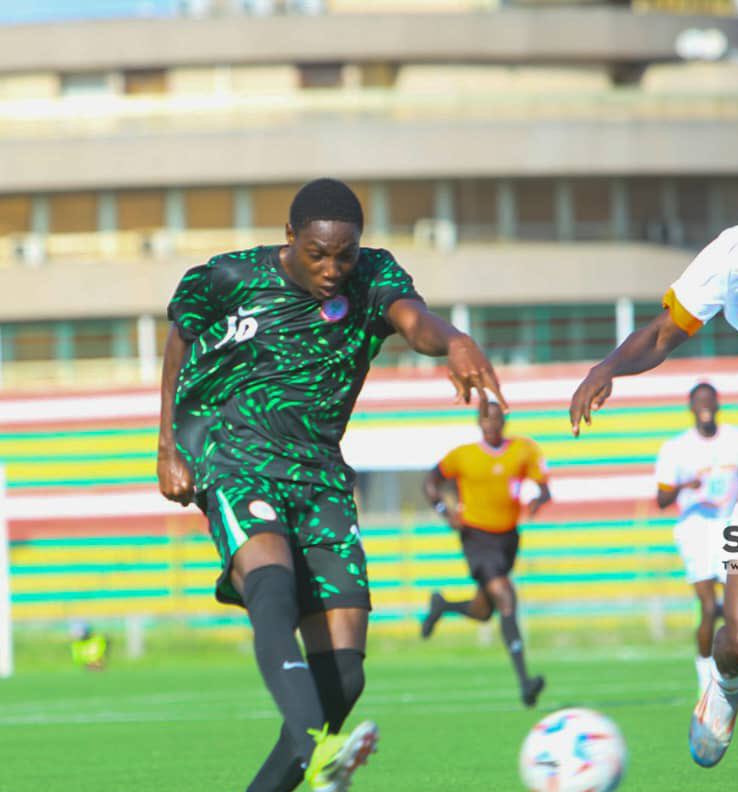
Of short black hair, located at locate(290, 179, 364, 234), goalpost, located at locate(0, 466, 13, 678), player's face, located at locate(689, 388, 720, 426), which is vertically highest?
short black hair, located at locate(290, 179, 364, 234)

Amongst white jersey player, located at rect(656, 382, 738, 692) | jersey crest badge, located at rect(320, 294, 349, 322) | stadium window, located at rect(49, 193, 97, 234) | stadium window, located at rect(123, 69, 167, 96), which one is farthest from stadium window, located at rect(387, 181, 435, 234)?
jersey crest badge, located at rect(320, 294, 349, 322)

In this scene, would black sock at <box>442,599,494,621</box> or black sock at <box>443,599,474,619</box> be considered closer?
black sock at <box>442,599,494,621</box>

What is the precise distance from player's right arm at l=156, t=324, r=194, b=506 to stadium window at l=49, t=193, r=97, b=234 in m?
49.0

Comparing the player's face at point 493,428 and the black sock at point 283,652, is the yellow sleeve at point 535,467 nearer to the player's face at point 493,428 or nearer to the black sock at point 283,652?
the player's face at point 493,428

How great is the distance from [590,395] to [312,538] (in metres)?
1.05

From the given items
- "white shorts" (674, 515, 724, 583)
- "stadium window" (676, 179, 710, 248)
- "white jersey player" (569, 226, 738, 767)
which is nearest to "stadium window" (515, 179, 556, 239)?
"stadium window" (676, 179, 710, 248)

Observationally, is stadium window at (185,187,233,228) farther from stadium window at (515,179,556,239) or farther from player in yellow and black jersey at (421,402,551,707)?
player in yellow and black jersey at (421,402,551,707)

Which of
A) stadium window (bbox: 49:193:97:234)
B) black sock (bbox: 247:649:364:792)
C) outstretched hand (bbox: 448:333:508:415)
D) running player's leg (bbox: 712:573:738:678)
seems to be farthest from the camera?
stadium window (bbox: 49:193:97:234)

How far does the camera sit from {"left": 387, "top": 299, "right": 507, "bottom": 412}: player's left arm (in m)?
5.77

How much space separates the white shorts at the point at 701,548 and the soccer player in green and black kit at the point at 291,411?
7793 mm

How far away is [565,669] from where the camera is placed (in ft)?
65.1

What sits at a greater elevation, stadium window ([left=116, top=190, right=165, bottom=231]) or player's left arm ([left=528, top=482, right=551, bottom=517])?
player's left arm ([left=528, top=482, right=551, bottom=517])

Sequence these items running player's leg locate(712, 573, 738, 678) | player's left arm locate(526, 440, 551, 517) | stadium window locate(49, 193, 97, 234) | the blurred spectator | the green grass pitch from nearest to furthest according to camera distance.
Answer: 1. running player's leg locate(712, 573, 738, 678)
2. the green grass pitch
3. player's left arm locate(526, 440, 551, 517)
4. the blurred spectator
5. stadium window locate(49, 193, 97, 234)

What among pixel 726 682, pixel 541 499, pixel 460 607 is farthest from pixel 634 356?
pixel 460 607
